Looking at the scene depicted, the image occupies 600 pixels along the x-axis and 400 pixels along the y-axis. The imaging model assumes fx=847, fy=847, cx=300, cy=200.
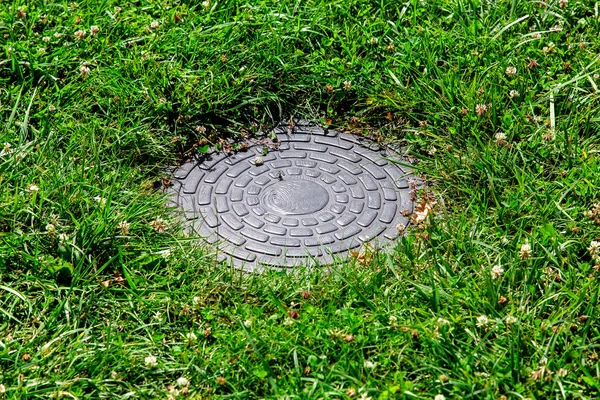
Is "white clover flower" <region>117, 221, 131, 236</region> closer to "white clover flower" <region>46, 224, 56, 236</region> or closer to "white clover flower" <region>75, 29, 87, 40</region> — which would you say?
"white clover flower" <region>46, 224, 56, 236</region>

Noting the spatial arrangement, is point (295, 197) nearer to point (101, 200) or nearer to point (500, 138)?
point (101, 200)

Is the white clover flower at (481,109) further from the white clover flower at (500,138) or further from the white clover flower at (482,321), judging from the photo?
the white clover flower at (482,321)

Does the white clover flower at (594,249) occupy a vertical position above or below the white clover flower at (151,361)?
above

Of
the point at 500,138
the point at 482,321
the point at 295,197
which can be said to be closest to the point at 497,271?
the point at 482,321

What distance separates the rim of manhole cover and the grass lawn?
0.13m

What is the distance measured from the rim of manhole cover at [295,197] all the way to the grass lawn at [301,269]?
13cm

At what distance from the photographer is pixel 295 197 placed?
4074 mm

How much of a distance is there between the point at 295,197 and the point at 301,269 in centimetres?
54

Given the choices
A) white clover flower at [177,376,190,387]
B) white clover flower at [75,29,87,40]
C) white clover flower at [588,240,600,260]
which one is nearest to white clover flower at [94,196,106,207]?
white clover flower at [177,376,190,387]

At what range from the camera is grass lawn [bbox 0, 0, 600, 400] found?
10.2 ft

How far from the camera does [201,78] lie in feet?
15.1

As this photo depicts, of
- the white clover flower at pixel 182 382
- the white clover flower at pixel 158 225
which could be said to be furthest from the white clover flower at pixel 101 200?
the white clover flower at pixel 182 382

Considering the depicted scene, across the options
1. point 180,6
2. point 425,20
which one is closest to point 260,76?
point 180,6

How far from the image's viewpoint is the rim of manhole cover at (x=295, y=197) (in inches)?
151
